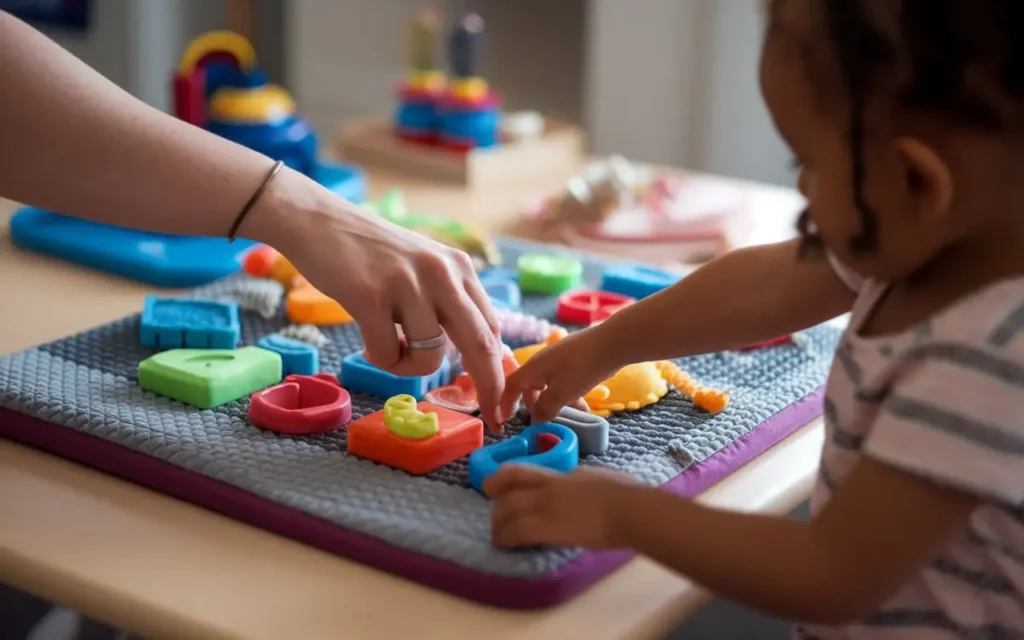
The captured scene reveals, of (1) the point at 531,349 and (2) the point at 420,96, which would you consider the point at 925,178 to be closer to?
(1) the point at 531,349

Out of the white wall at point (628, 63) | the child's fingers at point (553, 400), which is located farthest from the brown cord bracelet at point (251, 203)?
the white wall at point (628, 63)

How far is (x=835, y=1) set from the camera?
0.51m

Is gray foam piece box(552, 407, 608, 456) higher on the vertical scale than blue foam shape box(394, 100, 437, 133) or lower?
lower

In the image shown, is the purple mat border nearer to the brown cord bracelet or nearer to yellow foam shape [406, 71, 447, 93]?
the brown cord bracelet

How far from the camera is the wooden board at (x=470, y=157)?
1360mm

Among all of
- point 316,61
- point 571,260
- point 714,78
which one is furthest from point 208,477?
point 316,61

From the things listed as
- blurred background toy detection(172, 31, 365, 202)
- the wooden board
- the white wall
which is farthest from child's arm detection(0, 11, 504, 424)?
the white wall

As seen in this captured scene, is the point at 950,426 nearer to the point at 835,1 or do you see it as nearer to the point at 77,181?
the point at 835,1

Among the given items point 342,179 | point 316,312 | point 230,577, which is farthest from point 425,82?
point 230,577

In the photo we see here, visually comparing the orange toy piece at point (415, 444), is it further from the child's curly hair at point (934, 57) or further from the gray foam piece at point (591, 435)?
the child's curly hair at point (934, 57)

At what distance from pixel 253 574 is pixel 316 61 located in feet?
4.73

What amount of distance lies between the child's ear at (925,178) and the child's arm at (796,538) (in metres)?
0.11

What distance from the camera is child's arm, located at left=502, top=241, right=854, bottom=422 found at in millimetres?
722

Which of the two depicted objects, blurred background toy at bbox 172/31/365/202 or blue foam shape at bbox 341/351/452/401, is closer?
blue foam shape at bbox 341/351/452/401
